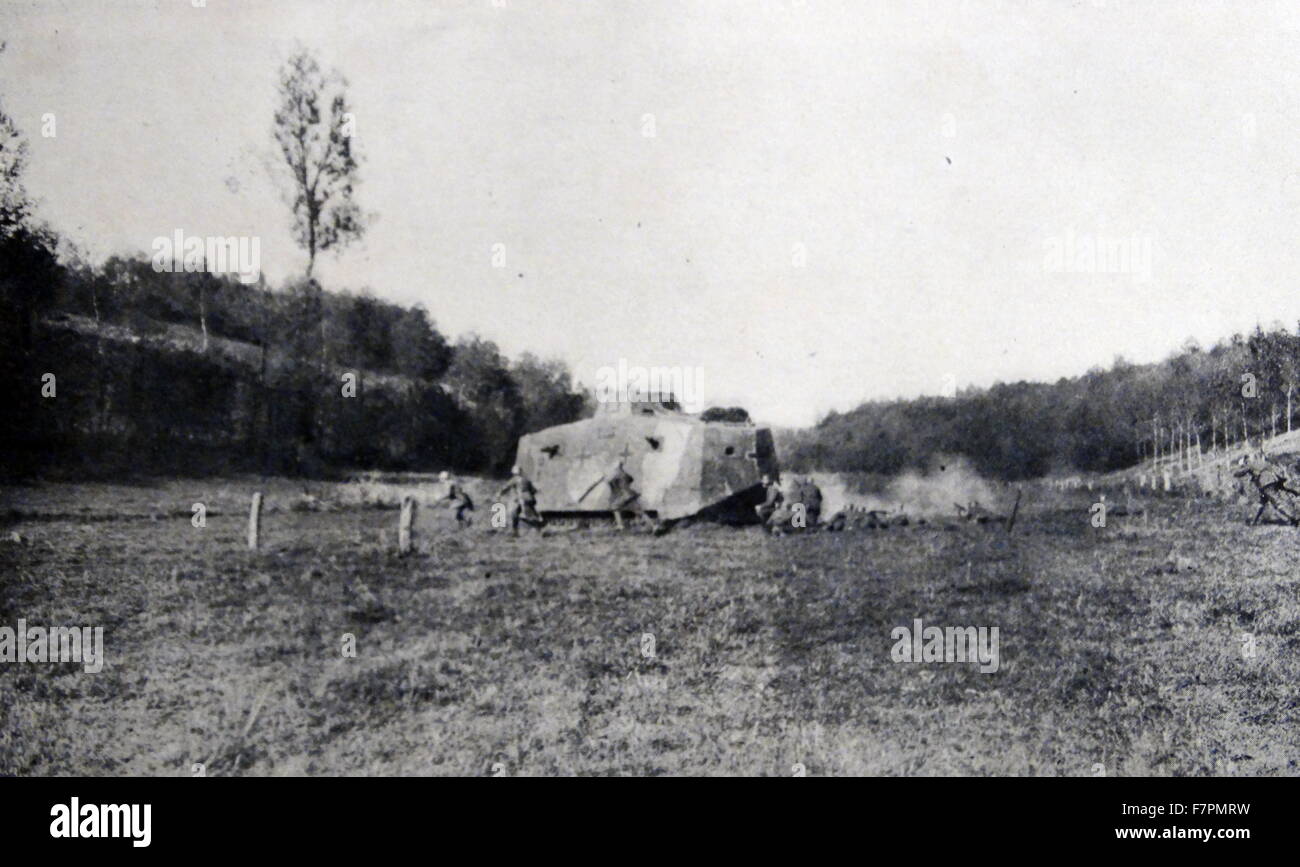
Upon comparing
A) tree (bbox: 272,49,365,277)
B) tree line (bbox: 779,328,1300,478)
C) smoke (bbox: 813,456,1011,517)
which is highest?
tree (bbox: 272,49,365,277)

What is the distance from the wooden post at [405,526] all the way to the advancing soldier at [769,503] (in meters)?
2.04

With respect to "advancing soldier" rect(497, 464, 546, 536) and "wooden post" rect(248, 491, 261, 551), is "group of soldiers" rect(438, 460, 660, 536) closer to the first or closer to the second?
"advancing soldier" rect(497, 464, 546, 536)

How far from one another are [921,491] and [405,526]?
2.86 meters

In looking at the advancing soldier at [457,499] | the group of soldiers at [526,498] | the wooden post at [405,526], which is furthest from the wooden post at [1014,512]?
the wooden post at [405,526]

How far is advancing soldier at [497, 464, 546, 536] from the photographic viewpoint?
420 cm

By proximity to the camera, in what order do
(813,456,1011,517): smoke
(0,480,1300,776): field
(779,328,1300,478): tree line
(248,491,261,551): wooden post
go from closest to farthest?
(0,480,1300,776): field
(248,491,261,551): wooden post
(779,328,1300,478): tree line
(813,456,1011,517): smoke

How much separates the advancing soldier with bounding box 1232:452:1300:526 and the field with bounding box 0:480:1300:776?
19.8 inches

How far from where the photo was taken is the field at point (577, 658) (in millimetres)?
3428

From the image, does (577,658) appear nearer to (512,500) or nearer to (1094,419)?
(512,500)

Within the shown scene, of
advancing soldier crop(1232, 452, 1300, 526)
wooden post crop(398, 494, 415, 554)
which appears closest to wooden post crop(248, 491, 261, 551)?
wooden post crop(398, 494, 415, 554)

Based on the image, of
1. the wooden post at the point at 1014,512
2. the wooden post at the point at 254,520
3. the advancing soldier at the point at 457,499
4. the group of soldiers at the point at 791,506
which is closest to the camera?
the wooden post at the point at 254,520

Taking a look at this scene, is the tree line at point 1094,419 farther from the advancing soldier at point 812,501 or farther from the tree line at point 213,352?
the tree line at point 213,352
